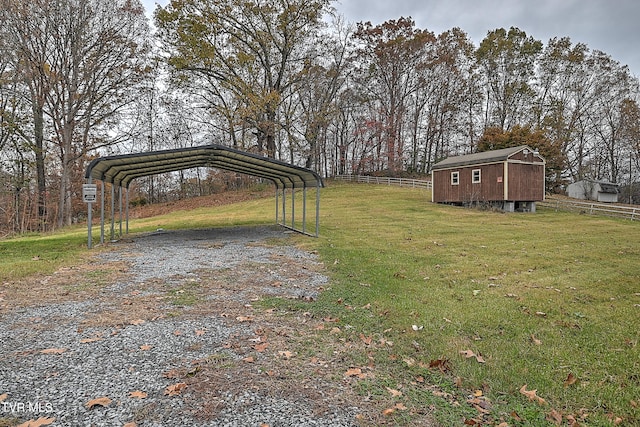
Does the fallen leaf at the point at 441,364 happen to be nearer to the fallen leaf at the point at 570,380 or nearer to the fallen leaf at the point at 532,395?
A: the fallen leaf at the point at 532,395

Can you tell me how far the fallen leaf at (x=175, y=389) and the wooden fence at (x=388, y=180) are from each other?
90.4ft

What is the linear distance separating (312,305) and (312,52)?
83.1 ft

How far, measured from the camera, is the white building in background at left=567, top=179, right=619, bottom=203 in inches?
1168

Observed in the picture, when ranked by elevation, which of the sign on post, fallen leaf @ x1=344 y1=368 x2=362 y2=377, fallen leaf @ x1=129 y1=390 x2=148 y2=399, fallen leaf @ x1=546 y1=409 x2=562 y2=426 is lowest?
fallen leaf @ x1=546 y1=409 x2=562 y2=426

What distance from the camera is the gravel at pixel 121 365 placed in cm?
245

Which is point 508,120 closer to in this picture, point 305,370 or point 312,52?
point 312,52

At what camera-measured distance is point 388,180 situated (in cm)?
3177

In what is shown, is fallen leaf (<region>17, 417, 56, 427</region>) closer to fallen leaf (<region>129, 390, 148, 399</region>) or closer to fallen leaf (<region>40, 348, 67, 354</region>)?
fallen leaf (<region>129, 390, 148, 399</region>)

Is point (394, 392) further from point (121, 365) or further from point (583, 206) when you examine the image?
point (583, 206)

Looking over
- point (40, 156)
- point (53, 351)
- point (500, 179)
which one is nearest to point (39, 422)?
point (53, 351)

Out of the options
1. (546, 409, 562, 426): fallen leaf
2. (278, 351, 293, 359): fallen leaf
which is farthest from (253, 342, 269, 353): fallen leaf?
(546, 409, 562, 426): fallen leaf

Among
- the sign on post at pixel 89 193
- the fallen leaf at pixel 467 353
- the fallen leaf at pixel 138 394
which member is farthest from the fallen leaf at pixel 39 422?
the sign on post at pixel 89 193

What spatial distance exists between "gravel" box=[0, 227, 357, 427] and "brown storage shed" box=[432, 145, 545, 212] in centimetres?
1696

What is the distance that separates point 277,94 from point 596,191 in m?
27.0
